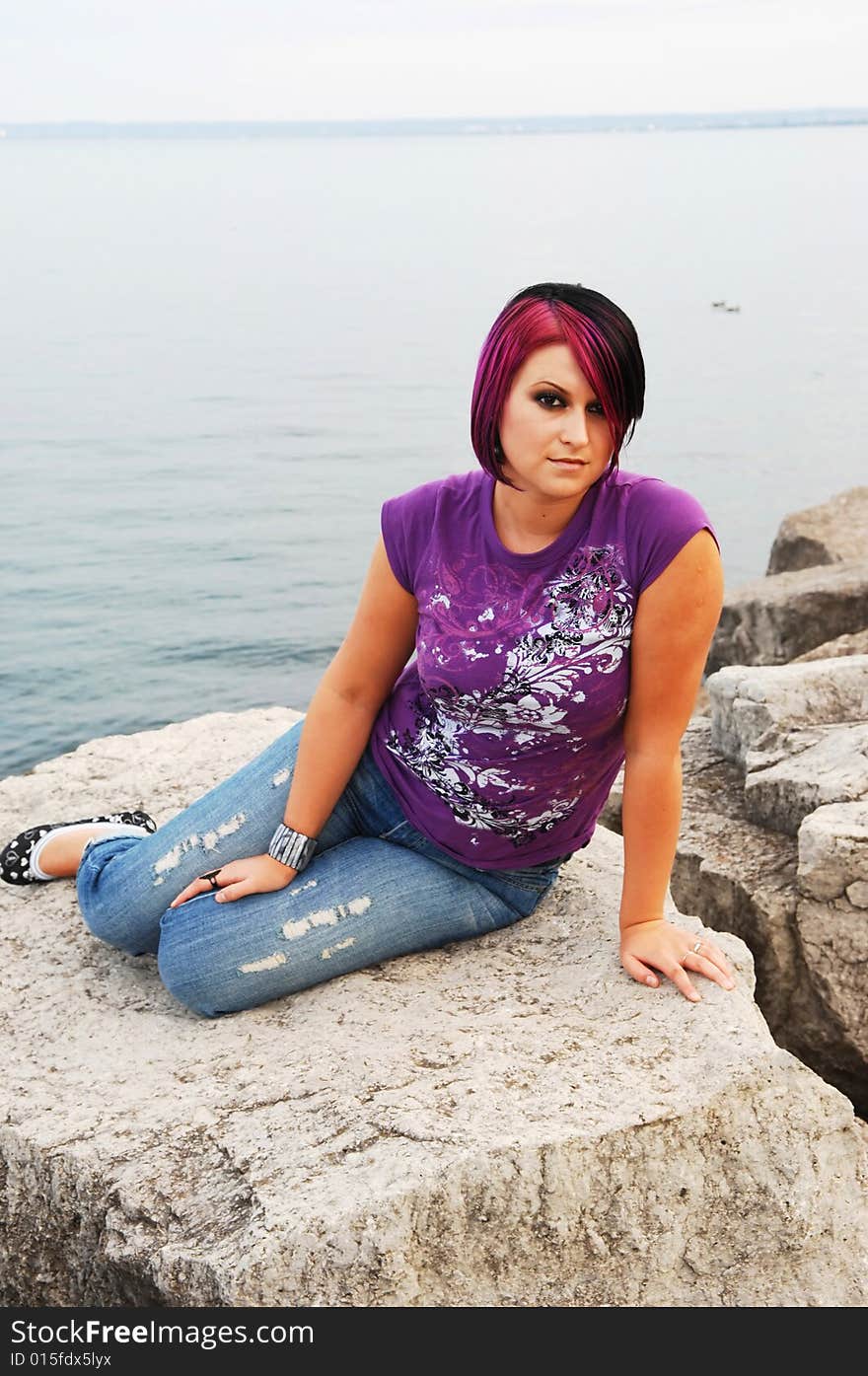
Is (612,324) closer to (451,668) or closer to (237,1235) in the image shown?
(451,668)

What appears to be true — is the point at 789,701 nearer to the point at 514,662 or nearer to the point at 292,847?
the point at 514,662

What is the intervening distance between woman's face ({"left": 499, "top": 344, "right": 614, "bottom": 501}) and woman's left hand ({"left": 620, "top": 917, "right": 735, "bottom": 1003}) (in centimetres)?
102

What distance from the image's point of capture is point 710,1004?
3.17 meters

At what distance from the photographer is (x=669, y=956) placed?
10.7 feet

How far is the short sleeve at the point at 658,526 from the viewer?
10.1 ft

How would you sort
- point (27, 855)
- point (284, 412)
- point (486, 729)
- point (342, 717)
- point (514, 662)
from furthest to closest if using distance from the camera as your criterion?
point (284, 412) < point (27, 855) < point (342, 717) < point (486, 729) < point (514, 662)

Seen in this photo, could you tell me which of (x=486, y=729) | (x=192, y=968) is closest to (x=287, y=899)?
(x=192, y=968)

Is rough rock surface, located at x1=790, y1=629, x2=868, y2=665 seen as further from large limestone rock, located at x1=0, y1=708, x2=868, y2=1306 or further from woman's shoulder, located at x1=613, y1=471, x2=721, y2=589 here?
woman's shoulder, located at x1=613, y1=471, x2=721, y2=589

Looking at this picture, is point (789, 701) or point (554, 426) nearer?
point (554, 426)

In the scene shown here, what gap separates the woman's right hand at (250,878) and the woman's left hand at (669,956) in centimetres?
83

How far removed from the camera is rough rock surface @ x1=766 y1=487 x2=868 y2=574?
28.1 ft

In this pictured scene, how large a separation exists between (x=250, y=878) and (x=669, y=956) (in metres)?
1.00

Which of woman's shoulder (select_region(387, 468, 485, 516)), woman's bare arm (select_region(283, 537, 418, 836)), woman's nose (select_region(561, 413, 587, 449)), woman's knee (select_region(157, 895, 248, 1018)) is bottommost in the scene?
woman's knee (select_region(157, 895, 248, 1018))

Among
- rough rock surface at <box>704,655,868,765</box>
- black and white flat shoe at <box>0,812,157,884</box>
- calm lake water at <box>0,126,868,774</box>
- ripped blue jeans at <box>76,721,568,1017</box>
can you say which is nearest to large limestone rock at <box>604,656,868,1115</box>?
rough rock surface at <box>704,655,868,765</box>
